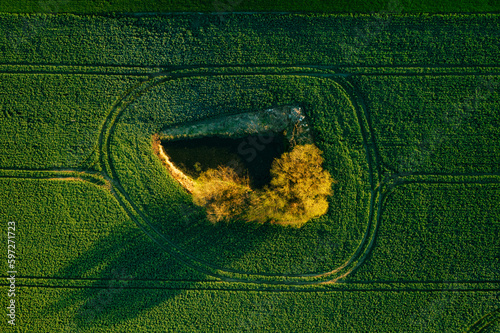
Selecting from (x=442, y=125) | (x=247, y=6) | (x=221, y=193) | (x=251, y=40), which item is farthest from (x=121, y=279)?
(x=442, y=125)

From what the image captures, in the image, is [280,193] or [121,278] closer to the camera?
[280,193]

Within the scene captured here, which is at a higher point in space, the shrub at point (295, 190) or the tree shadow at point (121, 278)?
the shrub at point (295, 190)

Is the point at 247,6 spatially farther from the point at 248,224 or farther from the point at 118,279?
the point at 118,279

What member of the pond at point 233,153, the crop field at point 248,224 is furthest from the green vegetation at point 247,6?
the pond at point 233,153

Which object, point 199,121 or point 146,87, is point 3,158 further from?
point 199,121

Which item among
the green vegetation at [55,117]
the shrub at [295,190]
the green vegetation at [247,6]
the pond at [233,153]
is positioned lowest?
the shrub at [295,190]

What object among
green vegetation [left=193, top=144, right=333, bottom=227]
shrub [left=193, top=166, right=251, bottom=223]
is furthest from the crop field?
shrub [left=193, top=166, right=251, bottom=223]

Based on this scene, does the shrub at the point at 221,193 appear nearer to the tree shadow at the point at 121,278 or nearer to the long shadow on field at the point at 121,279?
the tree shadow at the point at 121,278
